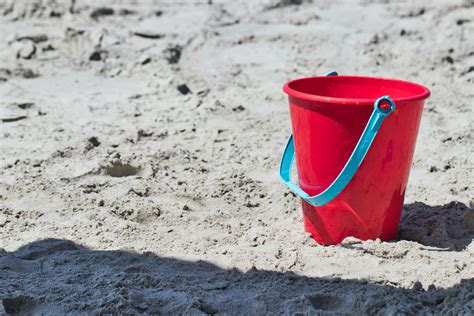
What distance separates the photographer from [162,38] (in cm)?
523

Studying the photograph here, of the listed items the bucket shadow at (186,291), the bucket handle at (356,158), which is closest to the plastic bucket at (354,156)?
the bucket handle at (356,158)

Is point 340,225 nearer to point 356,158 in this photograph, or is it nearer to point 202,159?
point 356,158

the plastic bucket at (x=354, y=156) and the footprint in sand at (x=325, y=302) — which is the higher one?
the plastic bucket at (x=354, y=156)

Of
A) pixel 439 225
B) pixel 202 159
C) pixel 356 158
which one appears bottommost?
pixel 202 159

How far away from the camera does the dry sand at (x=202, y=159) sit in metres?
2.06

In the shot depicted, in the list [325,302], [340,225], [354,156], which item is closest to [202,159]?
[340,225]

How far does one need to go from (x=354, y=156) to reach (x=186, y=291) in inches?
28.1

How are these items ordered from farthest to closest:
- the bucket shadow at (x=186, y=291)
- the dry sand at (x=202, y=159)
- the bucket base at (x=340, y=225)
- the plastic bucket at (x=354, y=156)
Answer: the bucket base at (x=340, y=225) → the plastic bucket at (x=354, y=156) → the dry sand at (x=202, y=159) → the bucket shadow at (x=186, y=291)

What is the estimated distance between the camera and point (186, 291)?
203 cm

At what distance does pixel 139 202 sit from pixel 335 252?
0.90m

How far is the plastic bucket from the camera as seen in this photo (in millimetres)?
2166

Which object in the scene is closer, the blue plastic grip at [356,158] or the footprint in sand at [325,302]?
the footprint in sand at [325,302]

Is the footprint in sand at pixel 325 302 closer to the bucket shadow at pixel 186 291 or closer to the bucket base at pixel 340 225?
the bucket shadow at pixel 186 291

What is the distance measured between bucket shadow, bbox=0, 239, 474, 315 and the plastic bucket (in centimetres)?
33
